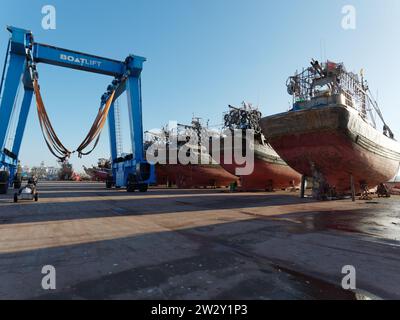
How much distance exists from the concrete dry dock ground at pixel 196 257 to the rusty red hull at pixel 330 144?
298 inches

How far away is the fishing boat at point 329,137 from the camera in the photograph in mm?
15305

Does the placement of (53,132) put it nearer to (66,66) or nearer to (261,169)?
(66,66)

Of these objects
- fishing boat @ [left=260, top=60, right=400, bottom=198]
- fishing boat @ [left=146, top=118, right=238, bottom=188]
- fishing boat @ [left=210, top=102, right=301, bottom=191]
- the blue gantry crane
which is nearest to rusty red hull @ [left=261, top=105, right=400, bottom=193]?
fishing boat @ [left=260, top=60, right=400, bottom=198]

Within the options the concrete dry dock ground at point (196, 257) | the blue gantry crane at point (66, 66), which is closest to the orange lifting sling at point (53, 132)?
the blue gantry crane at point (66, 66)

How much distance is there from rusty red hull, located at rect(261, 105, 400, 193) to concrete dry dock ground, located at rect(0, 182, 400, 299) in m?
7.56

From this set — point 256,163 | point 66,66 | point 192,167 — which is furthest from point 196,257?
point 192,167

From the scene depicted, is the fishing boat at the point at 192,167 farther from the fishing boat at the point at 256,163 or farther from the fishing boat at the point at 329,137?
the fishing boat at the point at 329,137

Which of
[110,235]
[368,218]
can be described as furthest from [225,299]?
[368,218]

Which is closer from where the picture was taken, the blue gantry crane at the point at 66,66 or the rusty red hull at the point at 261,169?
the blue gantry crane at the point at 66,66

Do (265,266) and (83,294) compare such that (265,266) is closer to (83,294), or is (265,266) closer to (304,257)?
(304,257)

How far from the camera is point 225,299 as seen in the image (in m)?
3.33

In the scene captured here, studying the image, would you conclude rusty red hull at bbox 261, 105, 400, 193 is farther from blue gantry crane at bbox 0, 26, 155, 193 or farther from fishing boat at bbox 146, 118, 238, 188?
fishing boat at bbox 146, 118, 238, 188

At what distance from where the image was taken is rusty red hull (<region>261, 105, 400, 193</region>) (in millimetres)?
15117

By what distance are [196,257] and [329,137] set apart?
12998 millimetres
